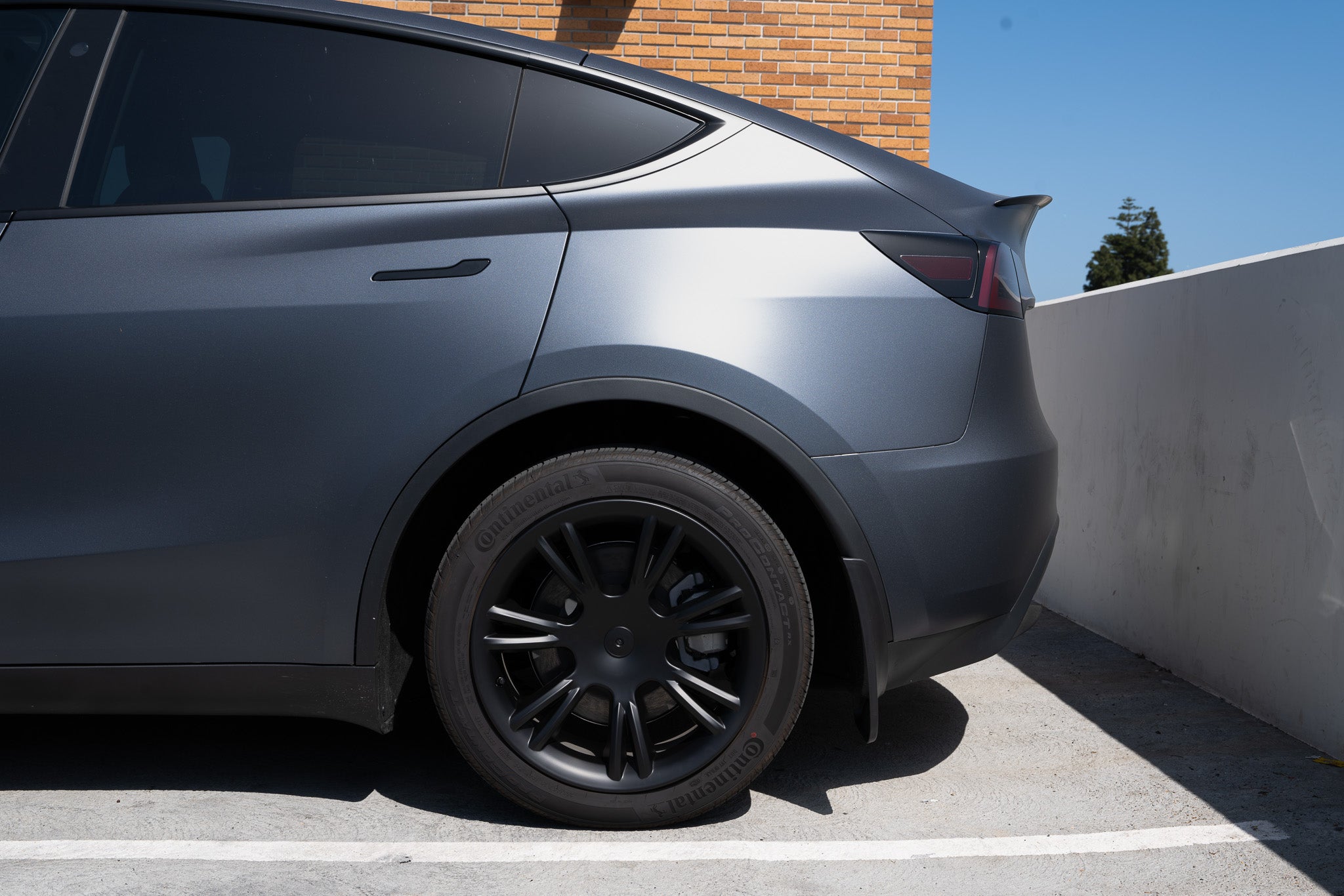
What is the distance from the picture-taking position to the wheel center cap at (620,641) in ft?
7.66

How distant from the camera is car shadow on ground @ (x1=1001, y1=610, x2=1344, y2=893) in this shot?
2402mm

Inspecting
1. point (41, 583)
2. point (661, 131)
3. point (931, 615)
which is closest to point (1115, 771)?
point (931, 615)

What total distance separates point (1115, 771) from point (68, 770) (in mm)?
2685

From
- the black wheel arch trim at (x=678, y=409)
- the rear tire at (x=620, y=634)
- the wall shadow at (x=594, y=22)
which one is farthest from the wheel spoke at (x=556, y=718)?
the wall shadow at (x=594, y=22)

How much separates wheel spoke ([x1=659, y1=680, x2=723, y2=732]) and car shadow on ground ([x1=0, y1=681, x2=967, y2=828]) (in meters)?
0.29

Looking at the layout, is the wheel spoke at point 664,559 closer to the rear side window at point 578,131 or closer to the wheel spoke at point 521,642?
the wheel spoke at point 521,642

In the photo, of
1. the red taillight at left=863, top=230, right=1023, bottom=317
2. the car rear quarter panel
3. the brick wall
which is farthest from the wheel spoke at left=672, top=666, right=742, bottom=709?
the brick wall

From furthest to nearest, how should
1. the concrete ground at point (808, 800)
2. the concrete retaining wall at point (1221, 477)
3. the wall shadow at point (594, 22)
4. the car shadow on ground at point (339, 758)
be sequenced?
the wall shadow at point (594, 22) → the concrete retaining wall at point (1221, 477) → the car shadow on ground at point (339, 758) → the concrete ground at point (808, 800)

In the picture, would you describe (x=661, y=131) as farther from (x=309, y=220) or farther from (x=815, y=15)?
(x=815, y=15)

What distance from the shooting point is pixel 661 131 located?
2.44 m

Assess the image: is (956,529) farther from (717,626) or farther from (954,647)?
(717,626)

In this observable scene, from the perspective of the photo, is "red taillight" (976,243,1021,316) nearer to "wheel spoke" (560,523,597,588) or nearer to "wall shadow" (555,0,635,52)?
"wheel spoke" (560,523,597,588)

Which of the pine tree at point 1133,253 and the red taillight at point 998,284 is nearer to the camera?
the red taillight at point 998,284

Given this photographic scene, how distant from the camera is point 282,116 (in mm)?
2424
